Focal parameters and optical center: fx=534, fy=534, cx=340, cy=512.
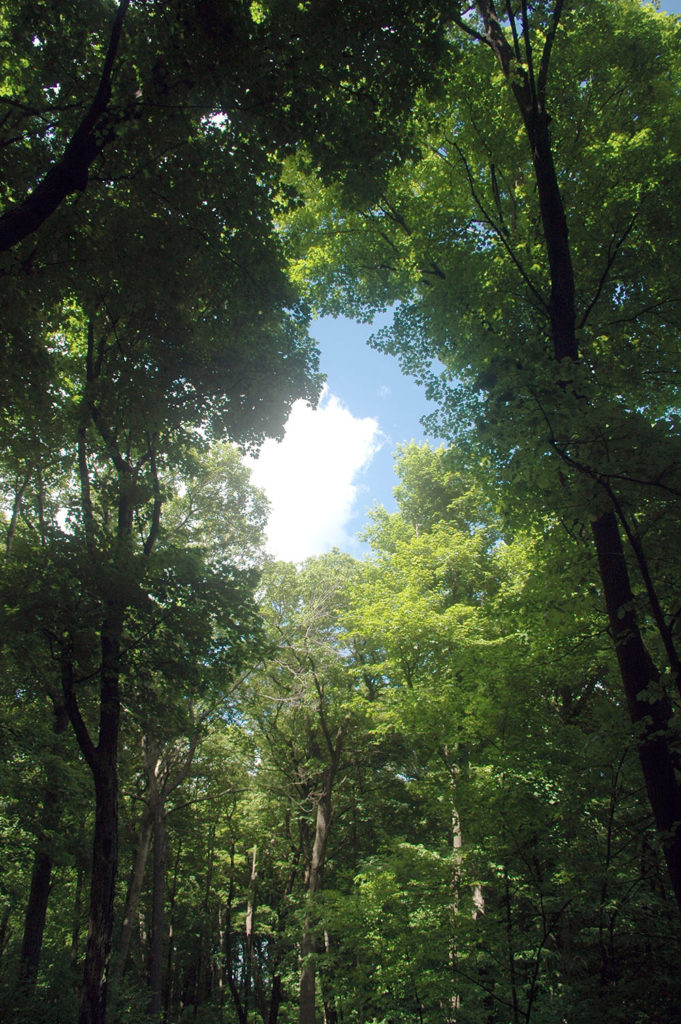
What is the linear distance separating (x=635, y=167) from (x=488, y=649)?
697cm

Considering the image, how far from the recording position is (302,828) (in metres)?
16.9

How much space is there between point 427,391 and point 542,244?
2.42 meters

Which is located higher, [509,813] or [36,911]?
[509,813]

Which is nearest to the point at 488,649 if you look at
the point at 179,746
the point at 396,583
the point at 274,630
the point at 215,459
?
the point at 396,583

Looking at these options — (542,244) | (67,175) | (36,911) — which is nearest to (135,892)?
(36,911)

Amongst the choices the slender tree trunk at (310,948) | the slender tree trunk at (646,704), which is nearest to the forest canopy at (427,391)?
the slender tree trunk at (646,704)

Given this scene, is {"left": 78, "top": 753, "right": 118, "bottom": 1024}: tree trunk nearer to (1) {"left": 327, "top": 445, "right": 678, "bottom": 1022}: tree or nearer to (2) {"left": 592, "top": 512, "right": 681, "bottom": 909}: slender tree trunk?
(1) {"left": 327, "top": 445, "right": 678, "bottom": 1022}: tree

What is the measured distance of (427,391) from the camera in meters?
8.05

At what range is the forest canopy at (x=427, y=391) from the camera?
3.99 meters

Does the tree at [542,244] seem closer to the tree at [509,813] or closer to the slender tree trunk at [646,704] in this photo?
the slender tree trunk at [646,704]

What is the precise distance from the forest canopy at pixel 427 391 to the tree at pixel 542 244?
4 centimetres

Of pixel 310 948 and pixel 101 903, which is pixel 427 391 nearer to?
pixel 101 903

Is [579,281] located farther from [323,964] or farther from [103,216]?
[323,964]

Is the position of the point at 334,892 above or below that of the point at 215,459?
below
